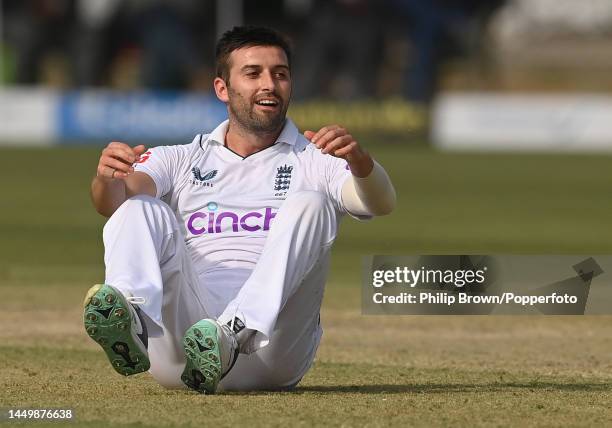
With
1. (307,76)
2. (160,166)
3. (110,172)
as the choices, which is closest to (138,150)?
(110,172)

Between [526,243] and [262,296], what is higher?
[262,296]

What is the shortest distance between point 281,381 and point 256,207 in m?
0.81

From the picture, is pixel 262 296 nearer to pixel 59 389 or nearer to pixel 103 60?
pixel 59 389

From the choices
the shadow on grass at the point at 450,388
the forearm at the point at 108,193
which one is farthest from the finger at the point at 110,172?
the shadow on grass at the point at 450,388

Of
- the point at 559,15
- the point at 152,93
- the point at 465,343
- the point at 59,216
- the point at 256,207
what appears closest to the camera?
the point at 256,207

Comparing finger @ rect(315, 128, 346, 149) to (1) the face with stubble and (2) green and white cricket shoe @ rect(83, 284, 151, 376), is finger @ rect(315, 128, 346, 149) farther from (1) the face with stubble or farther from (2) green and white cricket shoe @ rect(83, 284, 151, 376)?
(2) green and white cricket shoe @ rect(83, 284, 151, 376)

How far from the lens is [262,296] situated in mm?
6344

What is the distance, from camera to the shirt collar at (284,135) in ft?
23.4

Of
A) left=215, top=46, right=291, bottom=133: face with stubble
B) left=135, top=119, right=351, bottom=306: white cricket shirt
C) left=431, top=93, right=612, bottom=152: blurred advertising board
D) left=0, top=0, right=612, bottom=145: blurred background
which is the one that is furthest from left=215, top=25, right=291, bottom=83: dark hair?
left=0, top=0, right=612, bottom=145: blurred background

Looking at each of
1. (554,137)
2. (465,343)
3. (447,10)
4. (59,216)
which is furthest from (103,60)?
(465,343)

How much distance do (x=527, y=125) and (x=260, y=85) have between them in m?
29.8

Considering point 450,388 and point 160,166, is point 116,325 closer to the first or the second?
point 160,166

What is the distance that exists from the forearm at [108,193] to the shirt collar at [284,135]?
648mm

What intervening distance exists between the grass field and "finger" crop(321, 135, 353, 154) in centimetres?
111
